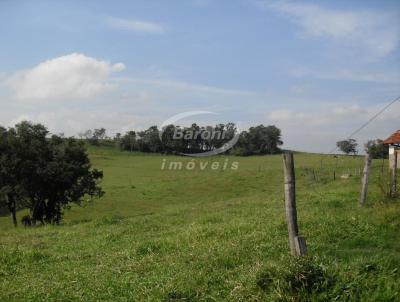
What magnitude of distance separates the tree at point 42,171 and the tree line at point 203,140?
38.7 meters

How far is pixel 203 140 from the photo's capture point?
263 feet

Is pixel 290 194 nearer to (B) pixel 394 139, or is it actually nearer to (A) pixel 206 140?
(B) pixel 394 139

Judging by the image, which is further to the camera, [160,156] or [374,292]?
[160,156]

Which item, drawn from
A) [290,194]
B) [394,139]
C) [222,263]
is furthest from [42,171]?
[394,139]

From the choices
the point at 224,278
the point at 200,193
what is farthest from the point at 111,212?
the point at 224,278

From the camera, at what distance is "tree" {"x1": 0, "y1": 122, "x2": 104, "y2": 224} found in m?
30.3

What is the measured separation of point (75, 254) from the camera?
11898 millimetres

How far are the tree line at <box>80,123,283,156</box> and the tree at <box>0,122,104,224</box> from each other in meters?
38.7

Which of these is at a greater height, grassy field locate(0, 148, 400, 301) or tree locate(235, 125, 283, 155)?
tree locate(235, 125, 283, 155)

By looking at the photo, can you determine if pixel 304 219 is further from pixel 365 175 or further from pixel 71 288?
pixel 71 288

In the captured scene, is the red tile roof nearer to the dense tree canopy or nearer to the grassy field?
the grassy field

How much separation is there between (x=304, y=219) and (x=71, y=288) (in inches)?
266

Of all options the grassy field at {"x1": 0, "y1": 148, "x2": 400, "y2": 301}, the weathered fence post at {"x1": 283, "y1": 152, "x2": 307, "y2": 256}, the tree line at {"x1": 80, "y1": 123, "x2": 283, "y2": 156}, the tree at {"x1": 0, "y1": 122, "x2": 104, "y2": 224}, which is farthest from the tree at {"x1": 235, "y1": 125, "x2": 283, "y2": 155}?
the weathered fence post at {"x1": 283, "y1": 152, "x2": 307, "y2": 256}

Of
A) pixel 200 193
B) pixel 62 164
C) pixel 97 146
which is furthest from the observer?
pixel 97 146
